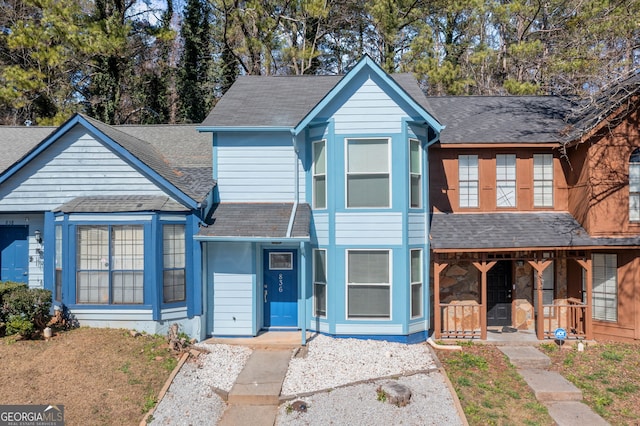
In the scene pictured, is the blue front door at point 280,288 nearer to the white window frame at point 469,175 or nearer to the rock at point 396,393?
the rock at point 396,393

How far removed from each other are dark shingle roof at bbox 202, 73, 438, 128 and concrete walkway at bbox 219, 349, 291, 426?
606 cm

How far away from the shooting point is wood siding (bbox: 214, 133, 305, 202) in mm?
11031

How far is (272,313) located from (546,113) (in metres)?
Result: 10.6

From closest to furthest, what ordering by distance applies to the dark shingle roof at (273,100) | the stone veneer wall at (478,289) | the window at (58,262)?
1. the window at (58,262)
2. the dark shingle roof at (273,100)
3. the stone veneer wall at (478,289)

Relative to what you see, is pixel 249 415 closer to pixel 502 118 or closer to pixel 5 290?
pixel 5 290

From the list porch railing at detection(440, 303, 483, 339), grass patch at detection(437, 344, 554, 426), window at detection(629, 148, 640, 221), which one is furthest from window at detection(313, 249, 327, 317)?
window at detection(629, 148, 640, 221)

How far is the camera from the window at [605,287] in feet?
36.4

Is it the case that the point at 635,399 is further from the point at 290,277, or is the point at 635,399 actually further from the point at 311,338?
the point at 290,277

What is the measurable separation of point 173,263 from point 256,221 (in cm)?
232

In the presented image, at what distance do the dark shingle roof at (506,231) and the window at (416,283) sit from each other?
541mm

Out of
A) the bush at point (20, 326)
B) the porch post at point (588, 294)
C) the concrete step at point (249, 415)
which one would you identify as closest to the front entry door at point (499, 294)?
the porch post at point (588, 294)

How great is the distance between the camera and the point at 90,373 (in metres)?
7.90

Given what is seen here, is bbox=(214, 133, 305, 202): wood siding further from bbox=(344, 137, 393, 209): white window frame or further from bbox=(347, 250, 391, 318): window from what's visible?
bbox=(347, 250, 391, 318): window

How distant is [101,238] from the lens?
992 centimetres
